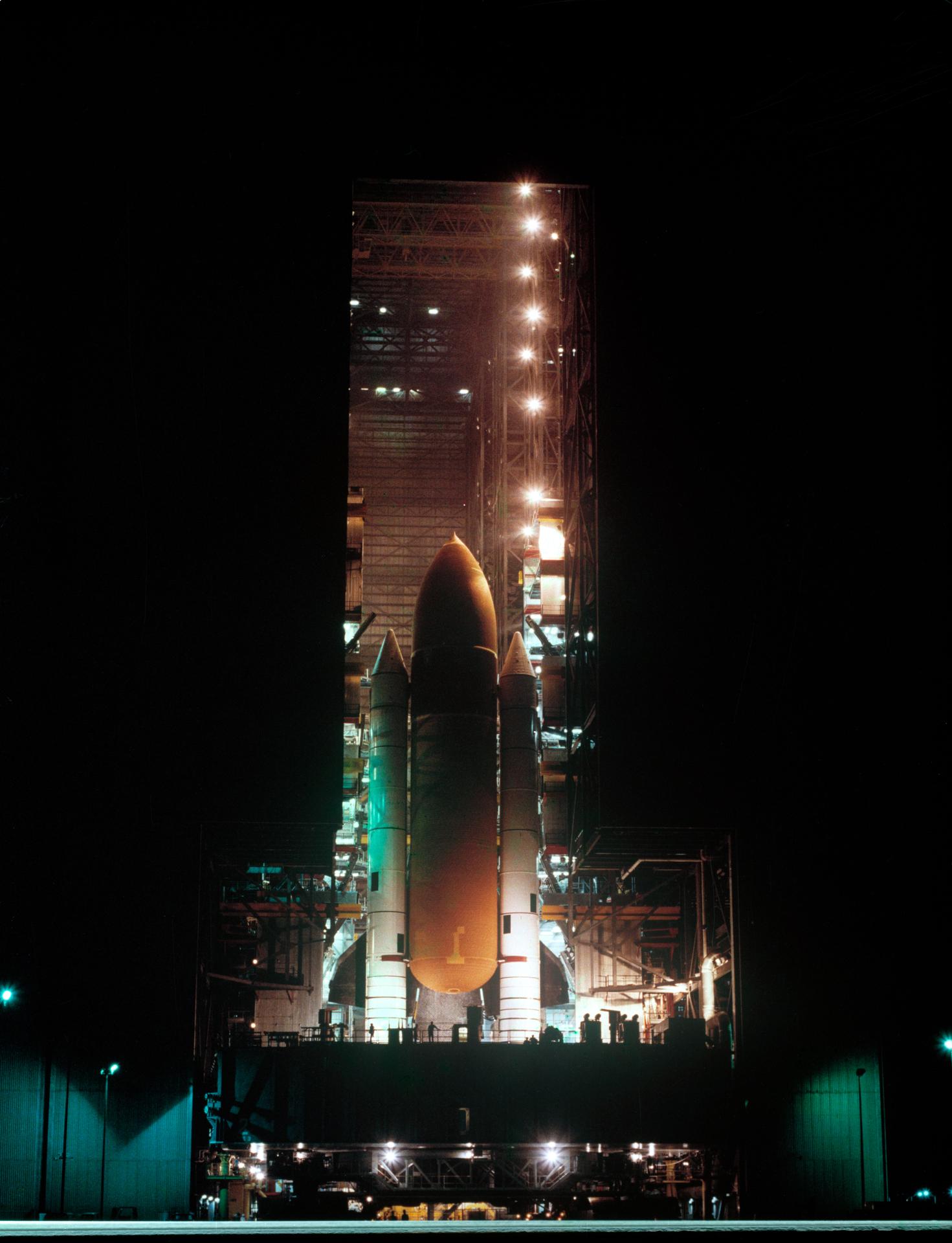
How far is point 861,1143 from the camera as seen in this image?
28.5 metres

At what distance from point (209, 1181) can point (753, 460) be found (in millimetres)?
21991

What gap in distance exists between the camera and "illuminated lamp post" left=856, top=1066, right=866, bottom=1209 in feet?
92.4

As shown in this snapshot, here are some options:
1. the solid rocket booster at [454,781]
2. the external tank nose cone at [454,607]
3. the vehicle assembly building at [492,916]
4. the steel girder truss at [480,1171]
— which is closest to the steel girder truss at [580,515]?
the vehicle assembly building at [492,916]

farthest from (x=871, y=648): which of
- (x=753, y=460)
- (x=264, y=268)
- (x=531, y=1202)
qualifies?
(x=264, y=268)

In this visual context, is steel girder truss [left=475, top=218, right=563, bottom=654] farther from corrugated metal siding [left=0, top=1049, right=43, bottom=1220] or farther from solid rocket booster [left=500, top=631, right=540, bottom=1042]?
corrugated metal siding [left=0, top=1049, right=43, bottom=1220]

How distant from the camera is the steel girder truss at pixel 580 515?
33531 mm

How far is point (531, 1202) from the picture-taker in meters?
28.9

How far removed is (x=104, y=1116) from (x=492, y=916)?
9.59m

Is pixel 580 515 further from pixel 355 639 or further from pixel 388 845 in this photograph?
pixel 388 845

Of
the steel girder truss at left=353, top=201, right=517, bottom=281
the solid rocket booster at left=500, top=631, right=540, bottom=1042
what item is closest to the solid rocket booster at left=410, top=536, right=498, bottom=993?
the solid rocket booster at left=500, top=631, right=540, bottom=1042

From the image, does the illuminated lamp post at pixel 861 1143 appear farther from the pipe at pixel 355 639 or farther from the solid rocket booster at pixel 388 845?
the pipe at pixel 355 639

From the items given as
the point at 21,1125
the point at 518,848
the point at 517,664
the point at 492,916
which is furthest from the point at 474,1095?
the point at 517,664

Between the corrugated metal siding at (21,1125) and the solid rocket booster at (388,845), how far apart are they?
24.7 feet

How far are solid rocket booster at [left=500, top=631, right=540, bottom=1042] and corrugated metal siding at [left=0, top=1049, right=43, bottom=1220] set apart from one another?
1056 centimetres
